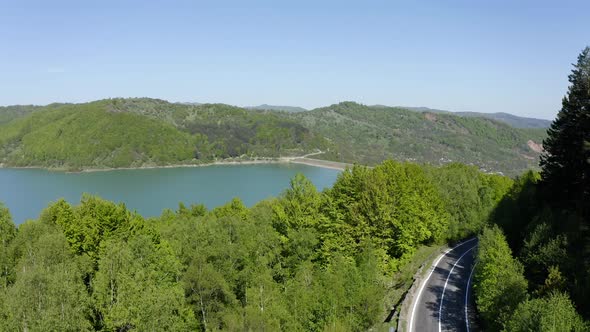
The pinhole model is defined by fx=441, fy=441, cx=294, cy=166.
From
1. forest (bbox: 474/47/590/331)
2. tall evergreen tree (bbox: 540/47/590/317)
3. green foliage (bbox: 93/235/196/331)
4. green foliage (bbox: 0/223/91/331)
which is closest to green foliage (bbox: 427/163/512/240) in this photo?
forest (bbox: 474/47/590/331)

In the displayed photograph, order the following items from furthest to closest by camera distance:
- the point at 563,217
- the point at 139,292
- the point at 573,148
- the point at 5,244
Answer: the point at 5,244 → the point at 573,148 → the point at 563,217 → the point at 139,292

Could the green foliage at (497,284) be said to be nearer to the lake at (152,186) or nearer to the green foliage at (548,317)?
the green foliage at (548,317)

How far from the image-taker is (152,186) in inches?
5507

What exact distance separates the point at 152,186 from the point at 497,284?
131 meters

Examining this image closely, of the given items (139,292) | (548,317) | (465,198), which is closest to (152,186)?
(465,198)

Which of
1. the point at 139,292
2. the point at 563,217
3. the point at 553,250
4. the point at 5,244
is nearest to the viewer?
the point at 139,292

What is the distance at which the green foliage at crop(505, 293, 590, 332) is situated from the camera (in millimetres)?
14902

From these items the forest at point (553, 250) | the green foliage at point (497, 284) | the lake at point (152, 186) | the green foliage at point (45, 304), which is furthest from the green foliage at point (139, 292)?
the lake at point (152, 186)

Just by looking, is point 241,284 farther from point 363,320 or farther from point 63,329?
point 63,329

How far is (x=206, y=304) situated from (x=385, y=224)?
1346 centimetres

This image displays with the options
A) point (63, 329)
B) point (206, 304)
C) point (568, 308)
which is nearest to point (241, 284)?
point (206, 304)

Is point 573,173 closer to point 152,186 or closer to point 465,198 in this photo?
point 465,198

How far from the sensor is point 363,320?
22.4 meters

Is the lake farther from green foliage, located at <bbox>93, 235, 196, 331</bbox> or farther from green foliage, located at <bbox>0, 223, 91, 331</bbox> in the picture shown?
green foliage, located at <bbox>0, 223, 91, 331</bbox>
